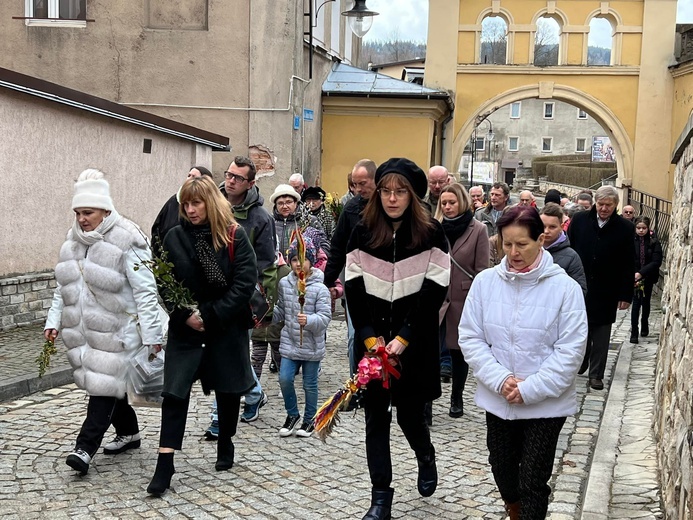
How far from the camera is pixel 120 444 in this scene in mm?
6754

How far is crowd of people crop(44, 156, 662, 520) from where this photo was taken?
4742 mm

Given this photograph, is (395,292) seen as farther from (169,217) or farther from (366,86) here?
(366,86)

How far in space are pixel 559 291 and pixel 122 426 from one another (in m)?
3.43

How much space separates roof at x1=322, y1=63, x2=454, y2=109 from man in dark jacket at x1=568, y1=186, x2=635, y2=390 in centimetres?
1416

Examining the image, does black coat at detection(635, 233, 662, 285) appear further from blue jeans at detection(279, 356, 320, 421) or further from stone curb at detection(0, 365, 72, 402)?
stone curb at detection(0, 365, 72, 402)

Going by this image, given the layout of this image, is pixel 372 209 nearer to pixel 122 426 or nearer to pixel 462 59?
pixel 122 426

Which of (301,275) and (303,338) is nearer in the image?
(303,338)

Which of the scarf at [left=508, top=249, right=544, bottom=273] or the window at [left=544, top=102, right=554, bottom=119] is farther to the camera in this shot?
the window at [left=544, top=102, right=554, bottom=119]

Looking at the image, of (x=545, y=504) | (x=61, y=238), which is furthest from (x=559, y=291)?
(x=61, y=238)

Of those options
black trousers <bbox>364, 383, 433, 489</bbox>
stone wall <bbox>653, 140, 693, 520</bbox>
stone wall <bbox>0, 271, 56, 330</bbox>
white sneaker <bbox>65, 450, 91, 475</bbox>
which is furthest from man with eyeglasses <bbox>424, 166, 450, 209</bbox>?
stone wall <bbox>0, 271, 56, 330</bbox>

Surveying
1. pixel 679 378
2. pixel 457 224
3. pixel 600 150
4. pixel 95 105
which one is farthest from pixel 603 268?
pixel 600 150

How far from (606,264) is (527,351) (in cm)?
543

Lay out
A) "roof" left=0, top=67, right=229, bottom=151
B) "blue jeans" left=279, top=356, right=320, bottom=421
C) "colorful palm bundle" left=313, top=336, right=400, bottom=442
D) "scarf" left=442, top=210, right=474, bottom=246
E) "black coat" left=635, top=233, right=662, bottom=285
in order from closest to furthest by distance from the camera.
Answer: "colorful palm bundle" left=313, top=336, right=400, bottom=442 < "blue jeans" left=279, top=356, right=320, bottom=421 < "scarf" left=442, top=210, right=474, bottom=246 < "roof" left=0, top=67, right=229, bottom=151 < "black coat" left=635, top=233, right=662, bottom=285

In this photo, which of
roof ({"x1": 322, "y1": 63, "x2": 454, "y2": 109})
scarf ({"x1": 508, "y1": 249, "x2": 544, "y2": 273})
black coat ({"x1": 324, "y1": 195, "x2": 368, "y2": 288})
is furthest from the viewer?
roof ({"x1": 322, "y1": 63, "x2": 454, "y2": 109})
